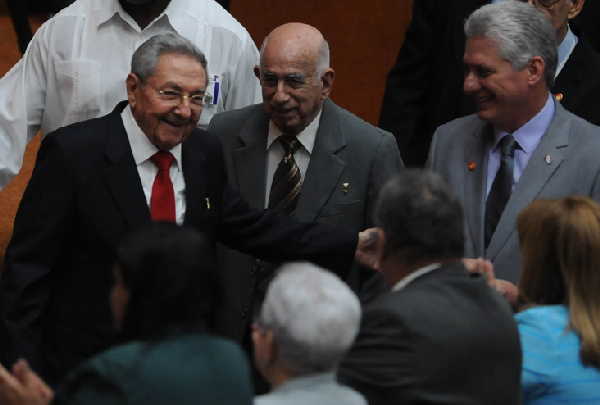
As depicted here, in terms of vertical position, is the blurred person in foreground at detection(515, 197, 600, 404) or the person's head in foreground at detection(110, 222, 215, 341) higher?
the person's head in foreground at detection(110, 222, 215, 341)

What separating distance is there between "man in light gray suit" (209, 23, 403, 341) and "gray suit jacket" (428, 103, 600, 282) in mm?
256

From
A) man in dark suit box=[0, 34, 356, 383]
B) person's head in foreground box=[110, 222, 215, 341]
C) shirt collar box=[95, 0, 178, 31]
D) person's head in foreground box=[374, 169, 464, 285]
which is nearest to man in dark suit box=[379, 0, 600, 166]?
shirt collar box=[95, 0, 178, 31]

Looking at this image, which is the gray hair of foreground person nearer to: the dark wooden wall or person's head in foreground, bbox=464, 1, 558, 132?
person's head in foreground, bbox=464, 1, 558, 132

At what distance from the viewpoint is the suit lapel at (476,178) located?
4.28 m

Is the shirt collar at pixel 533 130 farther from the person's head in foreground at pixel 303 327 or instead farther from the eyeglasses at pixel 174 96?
the person's head in foreground at pixel 303 327

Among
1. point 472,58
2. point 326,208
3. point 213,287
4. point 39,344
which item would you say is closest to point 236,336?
point 326,208

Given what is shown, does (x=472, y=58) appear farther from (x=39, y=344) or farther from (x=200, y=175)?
(x=39, y=344)

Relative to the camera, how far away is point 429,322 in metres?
3.10

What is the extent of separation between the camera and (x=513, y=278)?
4.20 metres

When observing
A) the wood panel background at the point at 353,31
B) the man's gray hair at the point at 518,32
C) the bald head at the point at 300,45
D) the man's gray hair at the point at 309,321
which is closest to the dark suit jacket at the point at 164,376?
the man's gray hair at the point at 309,321

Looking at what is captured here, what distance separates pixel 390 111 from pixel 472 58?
106cm

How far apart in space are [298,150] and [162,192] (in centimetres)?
69

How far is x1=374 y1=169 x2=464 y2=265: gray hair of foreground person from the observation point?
3189 mm

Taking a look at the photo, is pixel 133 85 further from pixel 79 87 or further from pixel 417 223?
pixel 417 223
